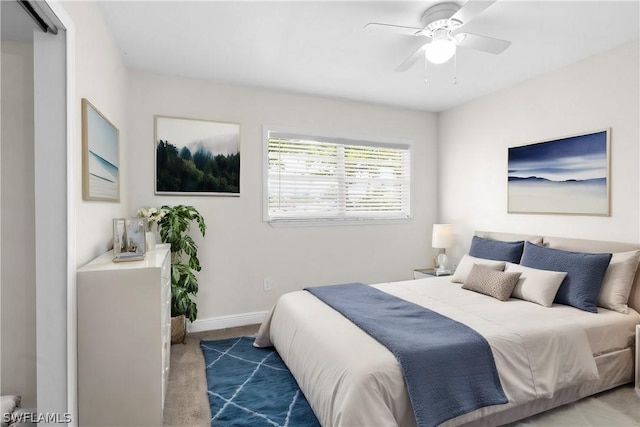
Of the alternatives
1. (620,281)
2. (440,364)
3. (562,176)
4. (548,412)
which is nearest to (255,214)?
(440,364)

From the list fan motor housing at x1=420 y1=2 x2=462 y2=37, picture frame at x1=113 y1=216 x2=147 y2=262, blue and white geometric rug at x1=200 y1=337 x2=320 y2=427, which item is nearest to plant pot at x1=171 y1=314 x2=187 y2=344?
blue and white geometric rug at x1=200 y1=337 x2=320 y2=427

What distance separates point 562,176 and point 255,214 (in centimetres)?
297

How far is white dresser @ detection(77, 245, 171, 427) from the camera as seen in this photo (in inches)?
67.0

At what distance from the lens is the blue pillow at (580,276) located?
2.48m

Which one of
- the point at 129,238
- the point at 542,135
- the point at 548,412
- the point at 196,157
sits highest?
the point at 542,135

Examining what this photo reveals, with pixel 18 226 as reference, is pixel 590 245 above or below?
below

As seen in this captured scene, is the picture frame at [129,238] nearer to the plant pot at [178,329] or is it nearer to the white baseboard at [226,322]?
the plant pot at [178,329]

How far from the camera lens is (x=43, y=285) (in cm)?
154

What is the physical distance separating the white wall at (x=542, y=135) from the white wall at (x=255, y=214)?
660 mm

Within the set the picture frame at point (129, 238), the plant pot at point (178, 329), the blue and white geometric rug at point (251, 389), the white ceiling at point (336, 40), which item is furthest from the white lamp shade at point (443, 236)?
the picture frame at point (129, 238)

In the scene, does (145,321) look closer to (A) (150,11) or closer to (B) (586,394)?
(A) (150,11)

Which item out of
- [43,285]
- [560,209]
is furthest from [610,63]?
[43,285]

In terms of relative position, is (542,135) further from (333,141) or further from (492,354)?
(492,354)

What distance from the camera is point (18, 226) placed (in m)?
1.46
